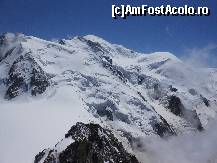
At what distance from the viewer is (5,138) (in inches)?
6531

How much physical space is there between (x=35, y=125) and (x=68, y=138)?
51.1 meters

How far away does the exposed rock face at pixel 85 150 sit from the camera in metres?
124

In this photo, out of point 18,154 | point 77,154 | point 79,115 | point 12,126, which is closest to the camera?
point 77,154

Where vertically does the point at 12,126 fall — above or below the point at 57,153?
above

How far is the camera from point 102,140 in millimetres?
139250

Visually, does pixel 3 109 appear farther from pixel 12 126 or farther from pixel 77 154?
pixel 77 154

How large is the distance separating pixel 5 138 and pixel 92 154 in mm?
48248

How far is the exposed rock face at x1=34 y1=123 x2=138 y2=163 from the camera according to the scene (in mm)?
123812

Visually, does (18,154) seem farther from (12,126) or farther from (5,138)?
(12,126)

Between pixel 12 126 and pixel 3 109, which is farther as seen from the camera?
pixel 3 109

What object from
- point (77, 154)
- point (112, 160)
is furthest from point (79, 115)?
point (77, 154)

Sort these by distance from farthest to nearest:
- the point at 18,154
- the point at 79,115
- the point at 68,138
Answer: the point at 79,115 < the point at 18,154 < the point at 68,138

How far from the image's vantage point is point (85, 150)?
127188 millimetres

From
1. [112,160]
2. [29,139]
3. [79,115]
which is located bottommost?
[112,160]
